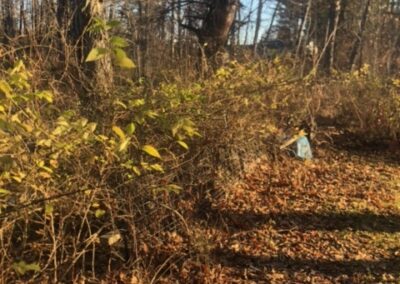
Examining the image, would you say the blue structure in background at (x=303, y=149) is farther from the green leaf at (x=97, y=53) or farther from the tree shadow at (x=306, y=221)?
the green leaf at (x=97, y=53)

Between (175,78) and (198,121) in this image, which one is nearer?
(198,121)

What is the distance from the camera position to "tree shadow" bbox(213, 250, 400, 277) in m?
5.14

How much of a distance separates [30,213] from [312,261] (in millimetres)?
2969

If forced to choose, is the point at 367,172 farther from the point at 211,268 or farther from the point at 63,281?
the point at 63,281

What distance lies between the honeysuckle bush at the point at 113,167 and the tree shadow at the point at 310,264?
1.62 ft

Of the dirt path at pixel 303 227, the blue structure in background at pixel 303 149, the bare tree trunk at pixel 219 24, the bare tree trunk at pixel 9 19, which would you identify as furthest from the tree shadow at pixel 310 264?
the bare tree trunk at pixel 219 24

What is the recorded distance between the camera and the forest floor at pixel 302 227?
507cm

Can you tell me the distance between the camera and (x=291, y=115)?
28.7ft

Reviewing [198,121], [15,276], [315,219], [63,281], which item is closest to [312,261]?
[315,219]

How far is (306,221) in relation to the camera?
624 cm

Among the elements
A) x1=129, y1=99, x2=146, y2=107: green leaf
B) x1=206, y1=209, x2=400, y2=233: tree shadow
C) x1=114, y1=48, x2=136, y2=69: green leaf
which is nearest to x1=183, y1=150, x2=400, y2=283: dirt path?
x1=206, y1=209, x2=400, y2=233: tree shadow

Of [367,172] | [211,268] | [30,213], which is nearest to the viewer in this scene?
[30,213]

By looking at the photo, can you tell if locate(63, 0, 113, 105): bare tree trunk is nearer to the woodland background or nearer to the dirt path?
the woodland background

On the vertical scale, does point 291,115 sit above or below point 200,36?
below
